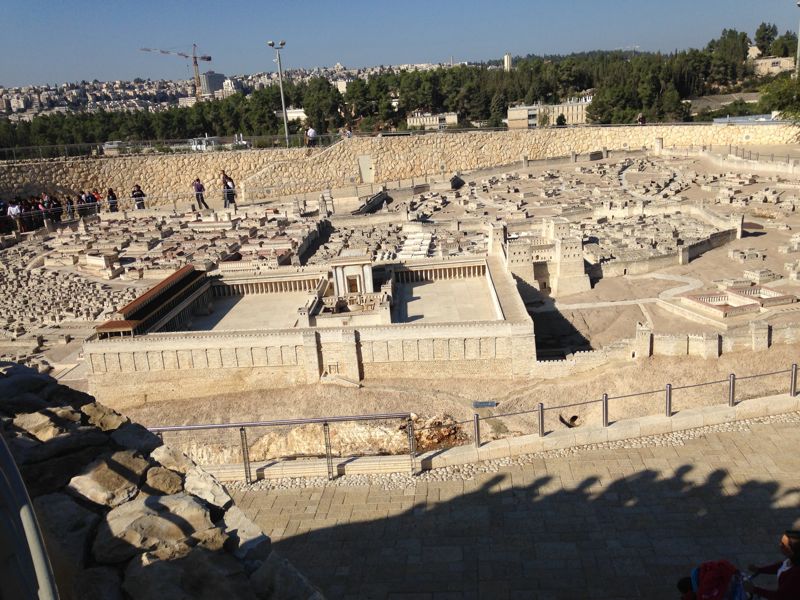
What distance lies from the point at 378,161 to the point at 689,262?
85.1ft

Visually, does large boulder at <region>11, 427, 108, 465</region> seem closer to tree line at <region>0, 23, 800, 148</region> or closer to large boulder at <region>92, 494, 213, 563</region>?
large boulder at <region>92, 494, 213, 563</region>

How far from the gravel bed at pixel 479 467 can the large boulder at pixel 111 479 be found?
3718mm

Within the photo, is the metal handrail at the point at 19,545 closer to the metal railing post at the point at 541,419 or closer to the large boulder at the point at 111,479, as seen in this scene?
the large boulder at the point at 111,479

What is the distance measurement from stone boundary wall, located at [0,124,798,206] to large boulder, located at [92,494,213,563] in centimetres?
4104

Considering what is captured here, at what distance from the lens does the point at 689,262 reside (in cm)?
2639

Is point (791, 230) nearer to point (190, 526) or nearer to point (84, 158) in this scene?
point (190, 526)

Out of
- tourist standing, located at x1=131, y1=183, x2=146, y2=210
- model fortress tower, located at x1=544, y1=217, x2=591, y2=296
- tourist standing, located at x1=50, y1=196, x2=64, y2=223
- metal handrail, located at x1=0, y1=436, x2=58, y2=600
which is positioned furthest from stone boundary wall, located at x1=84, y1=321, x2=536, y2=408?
tourist standing, located at x1=131, y1=183, x2=146, y2=210

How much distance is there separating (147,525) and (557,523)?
14.8 ft

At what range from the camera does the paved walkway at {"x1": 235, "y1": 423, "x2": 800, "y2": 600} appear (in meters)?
6.17

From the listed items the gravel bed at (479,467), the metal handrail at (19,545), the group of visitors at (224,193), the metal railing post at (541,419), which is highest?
the metal handrail at (19,545)

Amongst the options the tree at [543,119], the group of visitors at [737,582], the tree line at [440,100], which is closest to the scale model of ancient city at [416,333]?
the group of visitors at [737,582]

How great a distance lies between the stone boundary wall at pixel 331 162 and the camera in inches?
1734

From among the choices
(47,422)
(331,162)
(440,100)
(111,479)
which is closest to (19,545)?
(111,479)

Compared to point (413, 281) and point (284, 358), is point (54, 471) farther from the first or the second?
point (413, 281)
